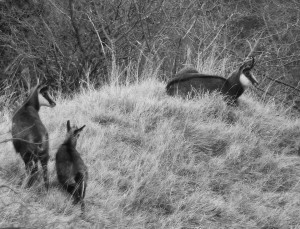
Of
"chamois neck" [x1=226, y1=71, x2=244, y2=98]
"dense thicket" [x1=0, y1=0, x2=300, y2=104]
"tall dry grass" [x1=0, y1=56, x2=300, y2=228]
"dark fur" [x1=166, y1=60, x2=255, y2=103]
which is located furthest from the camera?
"dense thicket" [x1=0, y1=0, x2=300, y2=104]

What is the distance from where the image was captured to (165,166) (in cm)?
553

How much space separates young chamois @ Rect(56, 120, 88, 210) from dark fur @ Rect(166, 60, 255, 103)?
10.5 ft

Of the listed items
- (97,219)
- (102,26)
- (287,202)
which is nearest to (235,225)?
(287,202)

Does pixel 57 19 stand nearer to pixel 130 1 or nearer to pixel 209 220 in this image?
pixel 130 1

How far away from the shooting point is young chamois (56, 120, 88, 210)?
14.1 ft

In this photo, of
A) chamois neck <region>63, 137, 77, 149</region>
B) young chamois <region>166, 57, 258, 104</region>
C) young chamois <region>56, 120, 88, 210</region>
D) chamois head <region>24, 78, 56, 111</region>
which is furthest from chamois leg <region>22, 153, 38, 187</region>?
Answer: young chamois <region>166, 57, 258, 104</region>

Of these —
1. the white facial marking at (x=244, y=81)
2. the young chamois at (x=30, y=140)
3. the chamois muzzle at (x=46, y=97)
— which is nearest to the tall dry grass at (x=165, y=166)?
the young chamois at (x=30, y=140)

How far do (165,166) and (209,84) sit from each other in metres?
2.32

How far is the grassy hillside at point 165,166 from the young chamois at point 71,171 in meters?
0.11

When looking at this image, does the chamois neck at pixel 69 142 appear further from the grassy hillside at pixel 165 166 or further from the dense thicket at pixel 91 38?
the dense thicket at pixel 91 38

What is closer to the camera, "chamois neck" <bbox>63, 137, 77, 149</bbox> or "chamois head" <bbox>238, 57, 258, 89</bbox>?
"chamois neck" <bbox>63, 137, 77, 149</bbox>

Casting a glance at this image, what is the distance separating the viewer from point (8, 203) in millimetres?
3930

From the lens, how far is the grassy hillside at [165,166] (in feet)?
14.4

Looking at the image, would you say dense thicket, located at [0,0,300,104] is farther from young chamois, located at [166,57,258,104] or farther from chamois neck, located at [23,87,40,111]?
chamois neck, located at [23,87,40,111]
